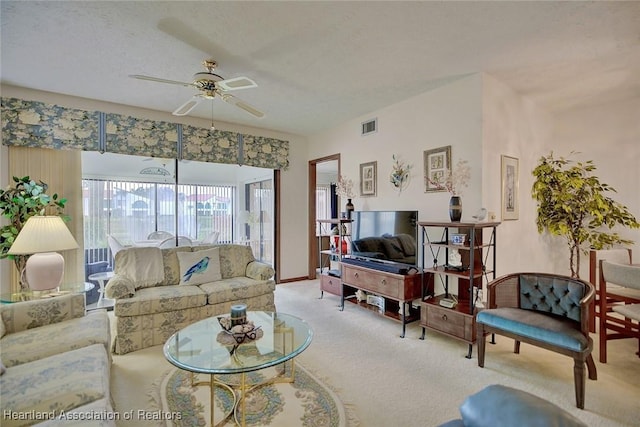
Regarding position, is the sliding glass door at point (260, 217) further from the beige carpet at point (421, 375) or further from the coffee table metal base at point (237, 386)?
the coffee table metal base at point (237, 386)

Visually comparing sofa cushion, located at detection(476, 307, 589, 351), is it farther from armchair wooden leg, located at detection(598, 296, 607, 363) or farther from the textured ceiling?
the textured ceiling

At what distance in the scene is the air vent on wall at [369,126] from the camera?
4.23 m

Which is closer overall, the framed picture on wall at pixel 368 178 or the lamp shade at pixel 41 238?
the lamp shade at pixel 41 238

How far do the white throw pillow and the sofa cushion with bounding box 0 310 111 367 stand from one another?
115 centimetres

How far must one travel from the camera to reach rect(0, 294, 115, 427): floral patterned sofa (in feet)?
4.26

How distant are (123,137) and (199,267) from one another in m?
2.11

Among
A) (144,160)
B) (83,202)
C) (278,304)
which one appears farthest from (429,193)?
(83,202)

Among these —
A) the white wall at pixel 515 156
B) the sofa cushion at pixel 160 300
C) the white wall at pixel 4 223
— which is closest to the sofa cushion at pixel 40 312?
the sofa cushion at pixel 160 300

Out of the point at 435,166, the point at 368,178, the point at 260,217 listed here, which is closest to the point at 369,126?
the point at 368,178

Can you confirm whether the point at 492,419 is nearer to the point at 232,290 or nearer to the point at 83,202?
the point at 232,290

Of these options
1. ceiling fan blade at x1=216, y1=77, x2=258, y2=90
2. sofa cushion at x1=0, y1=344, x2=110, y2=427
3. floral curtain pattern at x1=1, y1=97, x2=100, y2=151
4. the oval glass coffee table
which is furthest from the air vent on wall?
sofa cushion at x1=0, y1=344, x2=110, y2=427

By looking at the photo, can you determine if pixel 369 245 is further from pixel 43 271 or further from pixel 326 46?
pixel 43 271

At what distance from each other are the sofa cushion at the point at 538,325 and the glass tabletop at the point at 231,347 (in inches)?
61.0

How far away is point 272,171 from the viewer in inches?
214
